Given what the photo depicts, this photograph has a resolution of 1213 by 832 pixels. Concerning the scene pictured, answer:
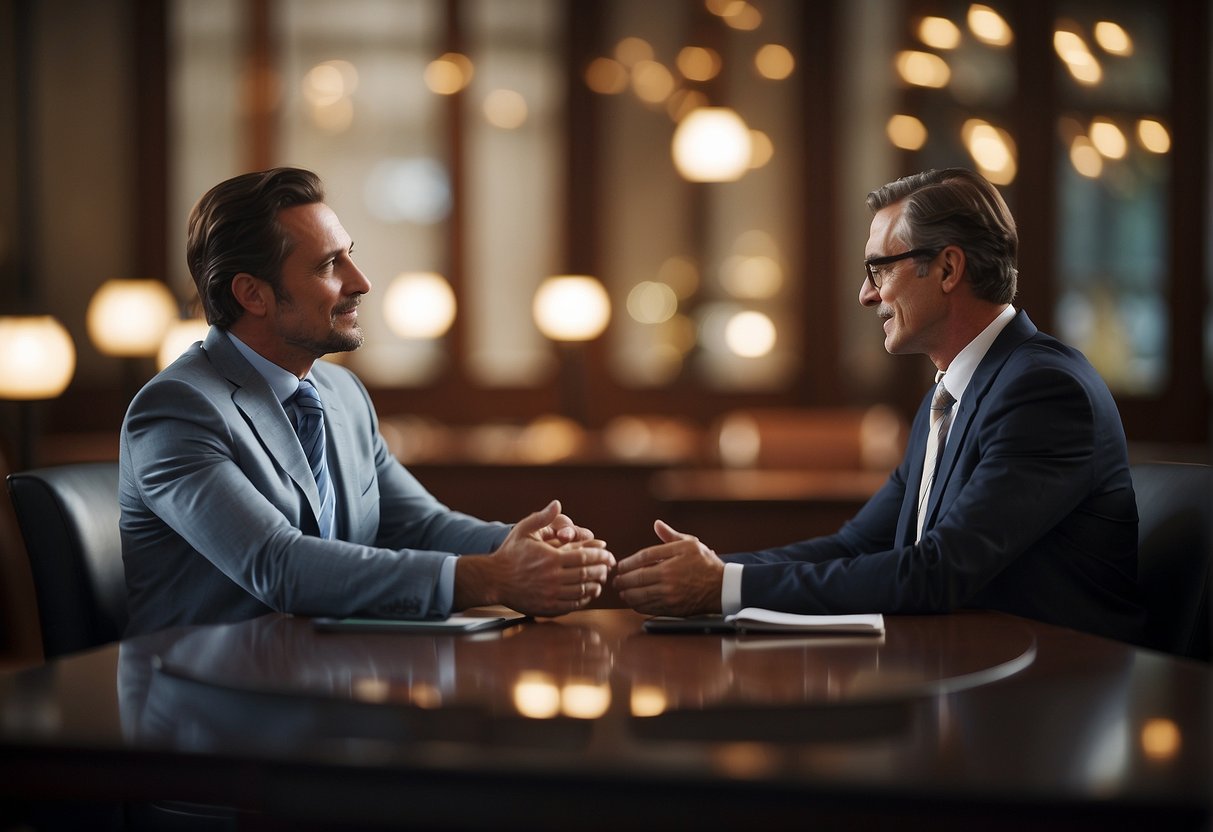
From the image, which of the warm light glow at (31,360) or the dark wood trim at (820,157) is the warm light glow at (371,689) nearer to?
the warm light glow at (31,360)

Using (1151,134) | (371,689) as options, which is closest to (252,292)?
(371,689)

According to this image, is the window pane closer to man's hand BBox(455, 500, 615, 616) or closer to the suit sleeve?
the suit sleeve

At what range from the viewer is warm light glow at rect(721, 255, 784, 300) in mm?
7453

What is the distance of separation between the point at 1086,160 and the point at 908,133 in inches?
42.3

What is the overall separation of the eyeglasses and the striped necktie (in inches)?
8.4

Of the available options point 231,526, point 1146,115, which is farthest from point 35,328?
point 1146,115

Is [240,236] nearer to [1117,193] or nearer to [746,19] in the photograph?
[746,19]

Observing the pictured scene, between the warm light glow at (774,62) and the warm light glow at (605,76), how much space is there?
810 millimetres

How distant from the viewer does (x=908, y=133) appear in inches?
289

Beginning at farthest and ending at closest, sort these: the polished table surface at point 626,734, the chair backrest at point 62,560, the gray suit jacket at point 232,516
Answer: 1. the chair backrest at point 62,560
2. the gray suit jacket at point 232,516
3. the polished table surface at point 626,734

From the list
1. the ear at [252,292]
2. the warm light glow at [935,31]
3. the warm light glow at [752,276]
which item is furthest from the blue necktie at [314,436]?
the warm light glow at [935,31]

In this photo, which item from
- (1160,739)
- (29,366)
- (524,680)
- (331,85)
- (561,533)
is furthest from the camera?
(331,85)

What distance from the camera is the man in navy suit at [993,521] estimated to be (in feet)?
5.89

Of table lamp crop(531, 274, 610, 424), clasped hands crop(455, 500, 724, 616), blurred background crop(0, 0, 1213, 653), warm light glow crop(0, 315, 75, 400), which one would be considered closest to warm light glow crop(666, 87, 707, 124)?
blurred background crop(0, 0, 1213, 653)
